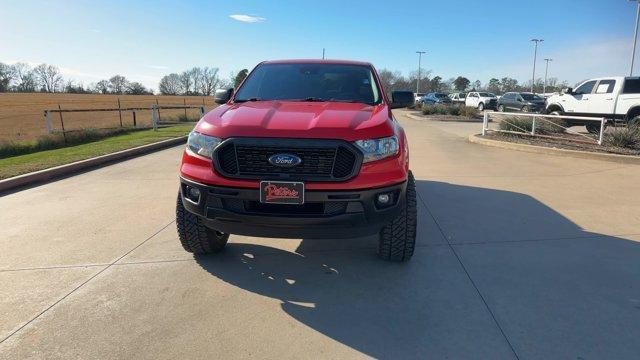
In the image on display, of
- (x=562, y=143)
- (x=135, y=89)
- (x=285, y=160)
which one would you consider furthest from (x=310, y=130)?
(x=135, y=89)

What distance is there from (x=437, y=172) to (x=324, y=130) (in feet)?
17.6

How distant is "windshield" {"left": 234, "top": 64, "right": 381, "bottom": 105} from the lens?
4363 millimetres

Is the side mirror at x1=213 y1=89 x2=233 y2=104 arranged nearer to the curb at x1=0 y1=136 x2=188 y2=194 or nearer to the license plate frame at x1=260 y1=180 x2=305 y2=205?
the license plate frame at x1=260 y1=180 x2=305 y2=205

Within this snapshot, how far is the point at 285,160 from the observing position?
311cm

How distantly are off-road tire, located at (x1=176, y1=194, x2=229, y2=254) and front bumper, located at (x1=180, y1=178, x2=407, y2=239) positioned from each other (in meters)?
0.49

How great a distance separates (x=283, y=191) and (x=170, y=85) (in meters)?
118

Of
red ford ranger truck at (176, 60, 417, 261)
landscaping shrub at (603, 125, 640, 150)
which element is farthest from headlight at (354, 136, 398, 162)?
landscaping shrub at (603, 125, 640, 150)

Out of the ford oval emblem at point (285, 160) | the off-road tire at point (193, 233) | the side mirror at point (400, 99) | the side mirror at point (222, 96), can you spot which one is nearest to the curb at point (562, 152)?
the side mirror at point (400, 99)

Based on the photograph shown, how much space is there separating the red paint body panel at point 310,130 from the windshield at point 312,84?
0.73m

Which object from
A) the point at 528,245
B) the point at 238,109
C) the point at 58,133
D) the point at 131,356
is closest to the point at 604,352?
the point at 528,245

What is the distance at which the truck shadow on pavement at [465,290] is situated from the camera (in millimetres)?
2705

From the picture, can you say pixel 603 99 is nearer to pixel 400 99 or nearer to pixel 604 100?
pixel 604 100

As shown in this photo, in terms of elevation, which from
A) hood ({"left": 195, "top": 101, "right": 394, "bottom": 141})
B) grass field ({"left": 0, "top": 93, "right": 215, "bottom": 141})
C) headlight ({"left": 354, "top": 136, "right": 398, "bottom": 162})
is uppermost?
hood ({"left": 195, "top": 101, "right": 394, "bottom": 141})

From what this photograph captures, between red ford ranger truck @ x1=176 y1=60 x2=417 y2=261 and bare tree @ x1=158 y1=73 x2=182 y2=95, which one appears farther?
bare tree @ x1=158 y1=73 x2=182 y2=95
